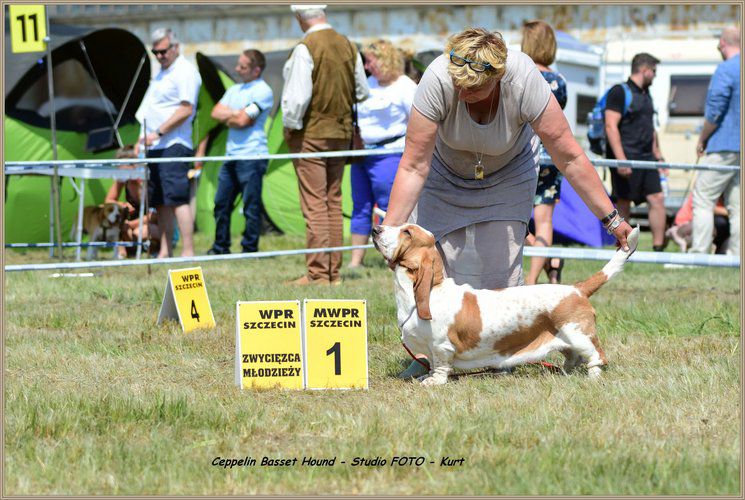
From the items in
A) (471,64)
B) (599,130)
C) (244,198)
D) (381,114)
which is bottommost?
(244,198)

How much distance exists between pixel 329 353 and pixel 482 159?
102 cm

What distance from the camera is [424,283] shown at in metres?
3.85

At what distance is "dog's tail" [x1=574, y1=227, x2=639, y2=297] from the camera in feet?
12.9

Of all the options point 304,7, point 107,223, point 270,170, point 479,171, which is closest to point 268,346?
point 479,171

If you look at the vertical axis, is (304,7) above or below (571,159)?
above

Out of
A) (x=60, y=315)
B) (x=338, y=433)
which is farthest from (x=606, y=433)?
(x=60, y=315)

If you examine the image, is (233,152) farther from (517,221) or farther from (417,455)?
(417,455)

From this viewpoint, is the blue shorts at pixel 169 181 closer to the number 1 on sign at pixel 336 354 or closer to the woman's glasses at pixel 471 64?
the number 1 on sign at pixel 336 354

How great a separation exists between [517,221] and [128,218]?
19.7ft

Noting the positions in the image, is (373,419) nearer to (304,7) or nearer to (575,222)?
(304,7)

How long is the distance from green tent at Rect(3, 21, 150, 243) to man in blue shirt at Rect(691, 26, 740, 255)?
6072 mm

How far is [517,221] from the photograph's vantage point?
4410 millimetres

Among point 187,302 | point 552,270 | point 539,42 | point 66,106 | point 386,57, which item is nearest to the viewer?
point 187,302

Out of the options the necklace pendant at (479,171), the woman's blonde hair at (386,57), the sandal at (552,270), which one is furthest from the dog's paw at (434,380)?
the woman's blonde hair at (386,57)
